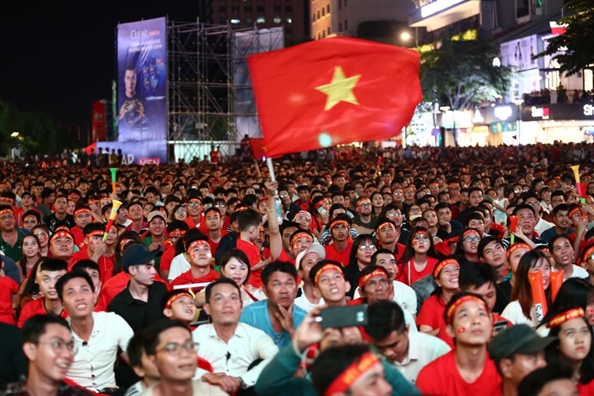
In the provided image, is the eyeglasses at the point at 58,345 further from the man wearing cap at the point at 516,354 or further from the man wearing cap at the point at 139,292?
the man wearing cap at the point at 139,292

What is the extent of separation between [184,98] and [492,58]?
23513 millimetres

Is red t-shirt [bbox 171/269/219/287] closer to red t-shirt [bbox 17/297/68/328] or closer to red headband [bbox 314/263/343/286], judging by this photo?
red t-shirt [bbox 17/297/68/328]

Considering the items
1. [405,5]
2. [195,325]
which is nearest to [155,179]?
[195,325]

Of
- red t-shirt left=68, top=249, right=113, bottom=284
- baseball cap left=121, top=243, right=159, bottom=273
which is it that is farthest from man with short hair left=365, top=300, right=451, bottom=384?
red t-shirt left=68, top=249, right=113, bottom=284

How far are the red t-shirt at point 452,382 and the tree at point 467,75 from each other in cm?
5452

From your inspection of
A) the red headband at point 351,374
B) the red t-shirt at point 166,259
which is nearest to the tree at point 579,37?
the red t-shirt at point 166,259

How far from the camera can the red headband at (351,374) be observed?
4.44 meters

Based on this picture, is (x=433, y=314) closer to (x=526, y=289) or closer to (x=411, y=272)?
(x=526, y=289)

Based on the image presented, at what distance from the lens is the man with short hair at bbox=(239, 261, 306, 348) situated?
7.38 metres

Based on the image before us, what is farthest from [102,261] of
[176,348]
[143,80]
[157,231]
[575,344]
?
[143,80]

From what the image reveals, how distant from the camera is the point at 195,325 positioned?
8016 mm

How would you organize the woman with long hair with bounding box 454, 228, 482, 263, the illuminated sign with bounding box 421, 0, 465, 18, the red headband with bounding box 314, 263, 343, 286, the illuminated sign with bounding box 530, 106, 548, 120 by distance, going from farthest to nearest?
the illuminated sign with bounding box 421, 0, 465, 18 → the illuminated sign with bounding box 530, 106, 548, 120 → the woman with long hair with bounding box 454, 228, 482, 263 → the red headband with bounding box 314, 263, 343, 286

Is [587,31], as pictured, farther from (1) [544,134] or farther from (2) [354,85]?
(1) [544,134]

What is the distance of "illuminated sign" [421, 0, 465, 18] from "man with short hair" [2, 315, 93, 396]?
7790 centimetres
